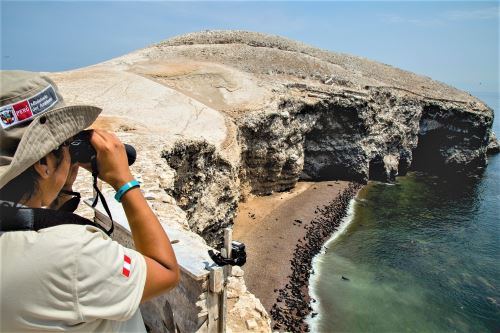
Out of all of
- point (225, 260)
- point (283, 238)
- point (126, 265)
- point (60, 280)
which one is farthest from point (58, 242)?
point (283, 238)

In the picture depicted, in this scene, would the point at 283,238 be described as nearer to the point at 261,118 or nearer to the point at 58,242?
the point at 261,118

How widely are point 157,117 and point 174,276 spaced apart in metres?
23.2

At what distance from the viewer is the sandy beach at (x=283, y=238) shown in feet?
72.0

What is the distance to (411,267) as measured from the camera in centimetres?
2680

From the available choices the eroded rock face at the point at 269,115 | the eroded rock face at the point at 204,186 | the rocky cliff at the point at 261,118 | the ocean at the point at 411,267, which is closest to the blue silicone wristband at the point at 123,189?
the rocky cliff at the point at 261,118

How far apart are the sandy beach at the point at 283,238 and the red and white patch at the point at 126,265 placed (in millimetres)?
18947

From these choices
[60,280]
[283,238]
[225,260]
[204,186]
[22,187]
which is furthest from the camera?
[283,238]

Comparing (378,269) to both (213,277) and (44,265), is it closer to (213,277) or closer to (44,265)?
(213,277)

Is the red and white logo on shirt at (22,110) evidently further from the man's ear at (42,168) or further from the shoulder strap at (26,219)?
the shoulder strap at (26,219)

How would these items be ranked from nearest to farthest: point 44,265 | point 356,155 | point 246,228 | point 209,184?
point 44,265, point 209,184, point 246,228, point 356,155

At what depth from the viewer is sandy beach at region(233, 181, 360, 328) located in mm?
21953

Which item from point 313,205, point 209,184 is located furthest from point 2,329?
point 313,205

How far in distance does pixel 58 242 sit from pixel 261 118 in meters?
29.4

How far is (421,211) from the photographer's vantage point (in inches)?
1463
